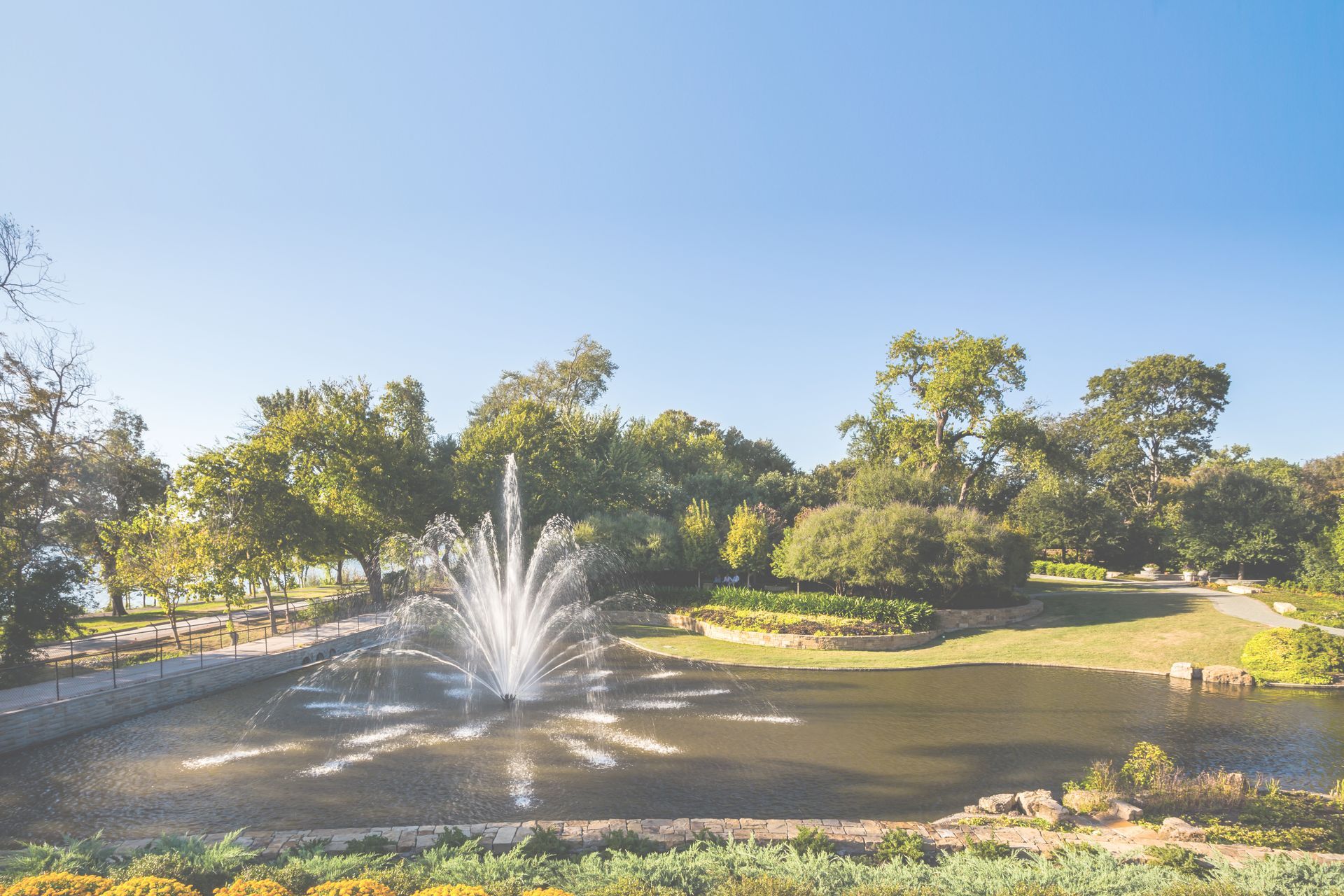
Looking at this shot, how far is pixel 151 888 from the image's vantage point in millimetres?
7539

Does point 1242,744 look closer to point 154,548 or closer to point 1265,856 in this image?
point 1265,856

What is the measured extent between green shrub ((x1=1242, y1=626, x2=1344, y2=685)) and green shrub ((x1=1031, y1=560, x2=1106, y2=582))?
24857 millimetres

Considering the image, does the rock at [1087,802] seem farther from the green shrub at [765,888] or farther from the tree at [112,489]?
the tree at [112,489]

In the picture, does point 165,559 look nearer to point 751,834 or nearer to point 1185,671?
point 751,834

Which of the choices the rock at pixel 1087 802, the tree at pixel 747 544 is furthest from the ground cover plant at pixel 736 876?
the tree at pixel 747 544

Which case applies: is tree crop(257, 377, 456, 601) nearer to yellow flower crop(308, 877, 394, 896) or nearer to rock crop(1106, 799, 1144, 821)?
yellow flower crop(308, 877, 394, 896)

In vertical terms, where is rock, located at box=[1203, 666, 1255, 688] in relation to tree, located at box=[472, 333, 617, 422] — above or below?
below

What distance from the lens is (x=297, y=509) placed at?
33812mm

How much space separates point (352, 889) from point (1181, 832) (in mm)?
11770

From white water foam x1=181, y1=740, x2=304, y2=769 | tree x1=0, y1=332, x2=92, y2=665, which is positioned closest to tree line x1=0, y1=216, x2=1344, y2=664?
tree x1=0, y1=332, x2=92, y2=665

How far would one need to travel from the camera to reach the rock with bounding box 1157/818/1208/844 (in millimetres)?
10297

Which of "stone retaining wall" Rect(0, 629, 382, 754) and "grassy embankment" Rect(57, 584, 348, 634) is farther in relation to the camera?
"grassy embankment" Rect(57, 584, 348, 634)

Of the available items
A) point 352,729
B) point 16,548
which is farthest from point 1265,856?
point 16,548

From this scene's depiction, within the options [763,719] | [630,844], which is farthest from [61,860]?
[763,719]
